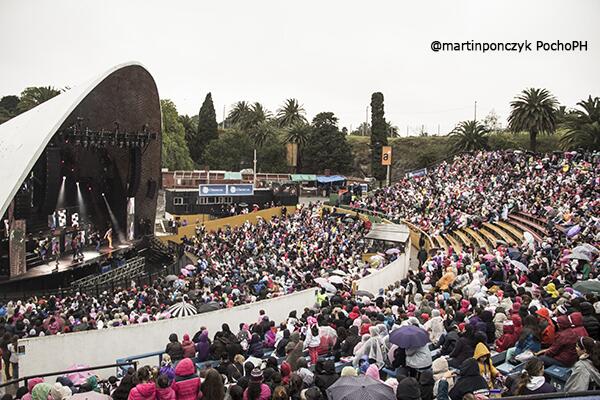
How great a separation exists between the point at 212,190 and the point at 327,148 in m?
24.6

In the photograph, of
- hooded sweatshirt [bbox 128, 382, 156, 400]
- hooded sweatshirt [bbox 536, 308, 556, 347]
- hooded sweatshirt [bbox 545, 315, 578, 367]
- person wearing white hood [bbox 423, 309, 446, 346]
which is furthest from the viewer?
person wearing white hood [bbox 423, 309, 446, 346]

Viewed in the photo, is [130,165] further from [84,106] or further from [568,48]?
[568,48]

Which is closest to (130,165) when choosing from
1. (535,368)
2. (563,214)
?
(563,214)

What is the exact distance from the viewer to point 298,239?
25.5 m

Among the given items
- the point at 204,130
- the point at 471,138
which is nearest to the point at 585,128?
the point at 471,138

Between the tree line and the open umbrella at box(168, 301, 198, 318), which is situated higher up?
the tree line

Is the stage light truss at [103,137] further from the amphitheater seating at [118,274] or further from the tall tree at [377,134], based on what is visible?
the tall tree at [377,134]

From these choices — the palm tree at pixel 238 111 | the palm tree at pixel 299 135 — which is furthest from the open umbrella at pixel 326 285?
the palm tree at pixel 238 111

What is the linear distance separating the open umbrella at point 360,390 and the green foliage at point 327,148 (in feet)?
170

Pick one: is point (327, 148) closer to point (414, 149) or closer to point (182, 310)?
point (414, 149)

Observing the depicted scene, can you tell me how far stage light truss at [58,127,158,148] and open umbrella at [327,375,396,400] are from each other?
20076mm

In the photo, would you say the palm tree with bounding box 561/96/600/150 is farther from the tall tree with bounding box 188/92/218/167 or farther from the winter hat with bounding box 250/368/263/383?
the tall tree with bounding box 188/92/218/167

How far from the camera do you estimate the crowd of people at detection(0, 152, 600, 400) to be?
6.39m

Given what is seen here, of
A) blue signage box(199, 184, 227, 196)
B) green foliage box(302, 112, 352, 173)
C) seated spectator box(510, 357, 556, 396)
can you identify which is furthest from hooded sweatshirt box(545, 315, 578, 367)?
green foliage box(302, 112, 352, 173)
